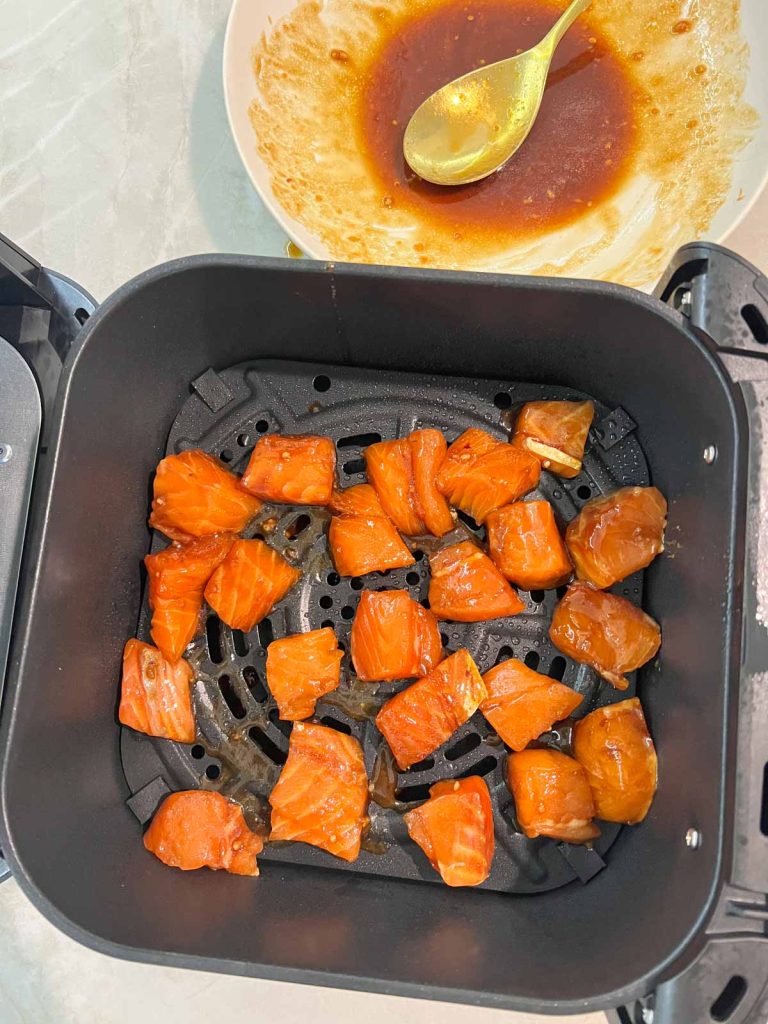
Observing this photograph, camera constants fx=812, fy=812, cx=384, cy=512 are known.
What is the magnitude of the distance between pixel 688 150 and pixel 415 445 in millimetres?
627

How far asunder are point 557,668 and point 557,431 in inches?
11.9

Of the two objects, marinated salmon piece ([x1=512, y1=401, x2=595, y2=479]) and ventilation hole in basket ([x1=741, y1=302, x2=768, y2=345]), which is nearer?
ventilation hole in basket ([x1=741, y1=302, x2=768, y2=345])

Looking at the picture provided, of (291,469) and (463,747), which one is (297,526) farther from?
(463,747)

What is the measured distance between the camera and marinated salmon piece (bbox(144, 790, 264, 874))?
958 millimetres

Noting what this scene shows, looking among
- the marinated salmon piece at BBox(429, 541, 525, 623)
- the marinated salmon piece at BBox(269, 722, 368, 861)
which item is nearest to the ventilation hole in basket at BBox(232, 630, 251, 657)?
the marinated salmon piece at BBox(269, 722, 368, 861)

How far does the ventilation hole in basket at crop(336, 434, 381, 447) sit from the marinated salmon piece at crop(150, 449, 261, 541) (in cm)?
14

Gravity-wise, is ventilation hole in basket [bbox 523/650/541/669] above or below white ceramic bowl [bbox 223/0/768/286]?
below

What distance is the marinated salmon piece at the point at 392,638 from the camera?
39.1 inches

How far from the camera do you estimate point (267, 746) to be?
104 centimetres

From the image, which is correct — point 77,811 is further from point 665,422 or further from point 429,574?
point 665,422

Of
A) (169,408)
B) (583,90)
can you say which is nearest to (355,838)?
(169,408)

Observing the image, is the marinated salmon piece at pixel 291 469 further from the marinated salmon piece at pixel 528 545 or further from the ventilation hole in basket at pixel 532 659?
the ventilation hole in basket at pixel 532 659

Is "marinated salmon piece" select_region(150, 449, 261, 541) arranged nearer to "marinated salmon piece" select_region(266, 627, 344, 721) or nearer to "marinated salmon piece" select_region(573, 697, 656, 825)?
"marinated salmon piece" select_region(266, 627, 344, 721)

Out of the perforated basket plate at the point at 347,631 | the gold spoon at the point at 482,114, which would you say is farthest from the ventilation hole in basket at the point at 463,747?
the gold spoon at the point at 482,114
